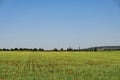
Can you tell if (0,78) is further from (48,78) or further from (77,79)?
(77,79)

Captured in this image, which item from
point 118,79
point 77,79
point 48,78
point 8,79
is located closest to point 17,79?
point 8,79

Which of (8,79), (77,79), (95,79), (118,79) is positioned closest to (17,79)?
(8,79)

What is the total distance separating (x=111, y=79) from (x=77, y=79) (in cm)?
207

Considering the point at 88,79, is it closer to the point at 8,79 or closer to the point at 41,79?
the point at 41,79

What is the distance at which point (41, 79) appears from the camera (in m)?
16.2

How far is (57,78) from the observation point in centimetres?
1680

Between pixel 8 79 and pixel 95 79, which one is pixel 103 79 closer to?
pixel 95 79

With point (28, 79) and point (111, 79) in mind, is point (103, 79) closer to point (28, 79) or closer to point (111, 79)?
point (111, 79)

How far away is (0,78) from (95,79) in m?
5.61

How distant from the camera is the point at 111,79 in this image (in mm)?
16594

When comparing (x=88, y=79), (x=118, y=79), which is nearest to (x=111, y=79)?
(x=118, y=79)

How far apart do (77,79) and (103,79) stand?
1596mm

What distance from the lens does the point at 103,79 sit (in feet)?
54.3

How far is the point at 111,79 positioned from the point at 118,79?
41cm
